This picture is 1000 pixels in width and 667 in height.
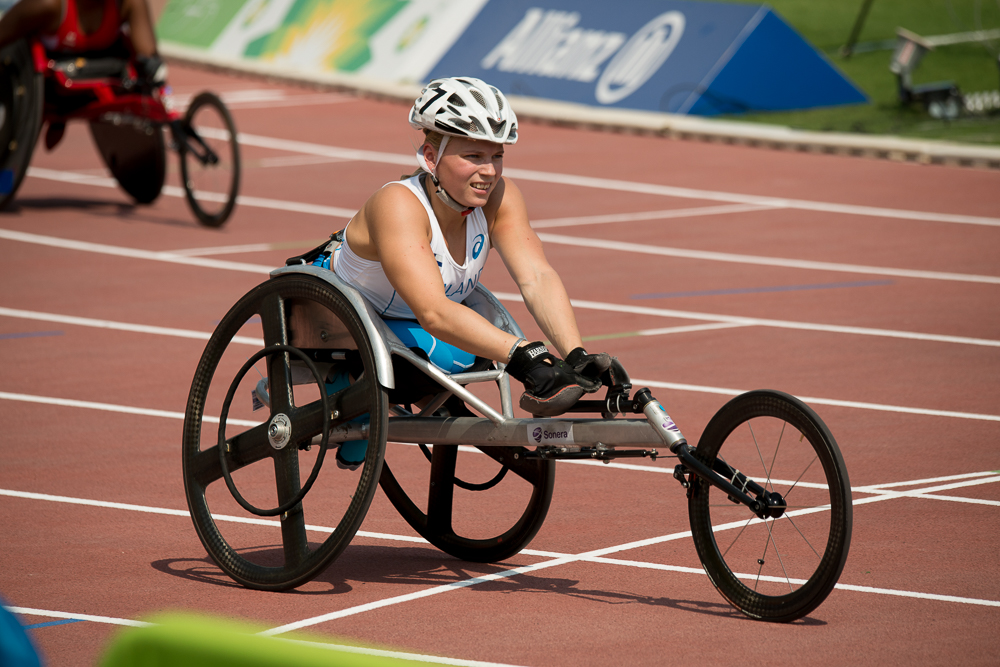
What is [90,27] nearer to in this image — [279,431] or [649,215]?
[649,215]

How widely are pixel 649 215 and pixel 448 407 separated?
9.09 metres

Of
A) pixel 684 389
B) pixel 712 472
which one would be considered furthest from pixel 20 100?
pixel 712 472

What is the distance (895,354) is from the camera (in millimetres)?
9516

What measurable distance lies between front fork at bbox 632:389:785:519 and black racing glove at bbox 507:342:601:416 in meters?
0.21

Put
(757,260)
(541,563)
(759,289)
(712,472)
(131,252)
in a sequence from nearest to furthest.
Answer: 1. (712,472)
2. (541,563)
3. (759,289)
4. (757,260)
5. (131,252)

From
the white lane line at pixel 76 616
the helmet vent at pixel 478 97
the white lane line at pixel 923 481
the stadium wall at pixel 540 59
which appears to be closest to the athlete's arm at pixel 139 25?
the stadium wall at pixel 540 59

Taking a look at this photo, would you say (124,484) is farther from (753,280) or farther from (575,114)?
(575,114)

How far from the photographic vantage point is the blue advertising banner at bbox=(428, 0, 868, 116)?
789 inches

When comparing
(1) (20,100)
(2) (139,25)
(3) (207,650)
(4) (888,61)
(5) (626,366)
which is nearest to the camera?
(3) (207,650)

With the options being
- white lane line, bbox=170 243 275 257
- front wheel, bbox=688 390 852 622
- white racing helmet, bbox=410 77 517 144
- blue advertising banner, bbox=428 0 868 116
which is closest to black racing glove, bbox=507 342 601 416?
front wheel, bbox=688 390 852 622

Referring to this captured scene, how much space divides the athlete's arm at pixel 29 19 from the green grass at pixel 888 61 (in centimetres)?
988

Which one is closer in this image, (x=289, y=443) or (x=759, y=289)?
(x=289, y=443)

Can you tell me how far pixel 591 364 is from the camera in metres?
5.09

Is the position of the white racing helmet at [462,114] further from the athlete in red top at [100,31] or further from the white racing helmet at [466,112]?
the athlete in red top at [100,31]
